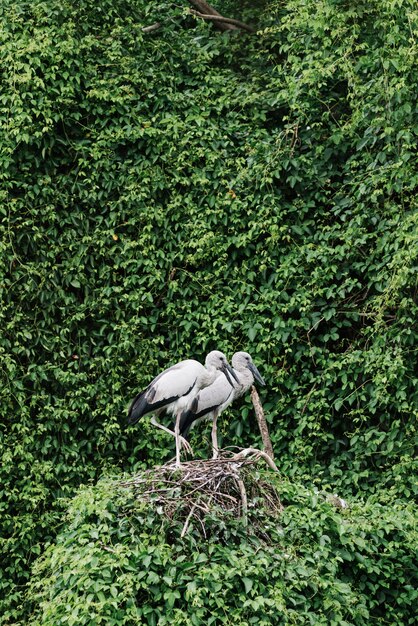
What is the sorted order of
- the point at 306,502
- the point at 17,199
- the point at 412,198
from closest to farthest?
the point at 306,502 < the point at 412,198 < the point at 17,199

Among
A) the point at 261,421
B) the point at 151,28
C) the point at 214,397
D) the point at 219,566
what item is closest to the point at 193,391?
the point at 214,397

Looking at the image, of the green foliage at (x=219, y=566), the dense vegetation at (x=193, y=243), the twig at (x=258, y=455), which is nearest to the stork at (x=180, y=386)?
the twig at (x=258, y=455)

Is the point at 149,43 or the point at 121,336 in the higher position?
the point at 149,43

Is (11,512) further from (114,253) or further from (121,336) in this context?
(114,253)

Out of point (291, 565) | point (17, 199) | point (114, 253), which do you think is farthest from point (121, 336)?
point (291, 565)

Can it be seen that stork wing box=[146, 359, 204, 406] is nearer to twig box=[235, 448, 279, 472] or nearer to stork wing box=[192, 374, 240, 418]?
stork wing box=[192, 374, 240, 418]

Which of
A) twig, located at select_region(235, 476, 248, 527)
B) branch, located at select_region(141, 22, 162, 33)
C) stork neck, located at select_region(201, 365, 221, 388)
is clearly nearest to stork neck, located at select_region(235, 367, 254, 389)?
stork neck, located at select_region(201, 365, 221, 388)

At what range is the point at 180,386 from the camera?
688 centimetres

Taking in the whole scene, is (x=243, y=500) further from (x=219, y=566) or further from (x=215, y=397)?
(x=215, y=397)

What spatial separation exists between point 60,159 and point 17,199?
0.57 m

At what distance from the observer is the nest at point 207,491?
19.8 feet

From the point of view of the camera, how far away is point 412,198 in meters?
8.16

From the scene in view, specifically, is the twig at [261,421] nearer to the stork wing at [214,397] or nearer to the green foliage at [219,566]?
the stork wing at [214,397]

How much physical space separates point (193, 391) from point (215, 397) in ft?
0.65
